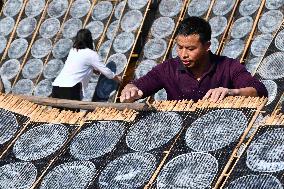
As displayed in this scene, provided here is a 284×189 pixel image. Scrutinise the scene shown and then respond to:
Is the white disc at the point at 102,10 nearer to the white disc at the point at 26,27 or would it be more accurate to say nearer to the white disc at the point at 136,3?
the white disc at the point at 136,3

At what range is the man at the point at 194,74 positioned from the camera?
3676mm

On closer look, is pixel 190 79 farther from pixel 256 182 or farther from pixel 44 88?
pixel 44 88

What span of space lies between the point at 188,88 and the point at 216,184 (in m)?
1.17

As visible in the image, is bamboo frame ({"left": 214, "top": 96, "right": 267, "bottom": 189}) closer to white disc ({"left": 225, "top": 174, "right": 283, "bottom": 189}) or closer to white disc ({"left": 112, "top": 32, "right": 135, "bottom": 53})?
white disc ({"left": 225, "top": 174, "right": 283, "bottom": 189})

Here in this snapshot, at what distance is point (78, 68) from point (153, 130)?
13.2ft

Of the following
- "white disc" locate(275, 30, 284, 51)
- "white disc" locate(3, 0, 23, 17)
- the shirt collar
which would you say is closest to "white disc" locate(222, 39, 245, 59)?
"white disc" locate(275, 30, 284, 51)

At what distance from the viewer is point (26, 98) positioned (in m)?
3.81

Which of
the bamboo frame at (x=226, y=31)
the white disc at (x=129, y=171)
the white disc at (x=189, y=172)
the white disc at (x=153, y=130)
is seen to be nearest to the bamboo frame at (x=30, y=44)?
the bamboo frame at (x=226, y=31)

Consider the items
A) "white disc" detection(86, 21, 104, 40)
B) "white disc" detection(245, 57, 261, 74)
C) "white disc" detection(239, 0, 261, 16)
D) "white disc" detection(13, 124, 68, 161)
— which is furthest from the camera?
"white disc" detection(86, 21, 104, 40)

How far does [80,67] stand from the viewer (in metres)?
7.09

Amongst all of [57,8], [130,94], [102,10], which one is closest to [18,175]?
[130,94]

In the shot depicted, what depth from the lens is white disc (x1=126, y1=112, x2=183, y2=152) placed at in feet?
10.1

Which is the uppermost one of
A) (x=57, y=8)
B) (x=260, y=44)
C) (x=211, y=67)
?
(x=211, y=67)

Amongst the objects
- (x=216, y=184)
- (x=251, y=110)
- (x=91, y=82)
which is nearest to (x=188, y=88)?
(x=251, y=110)
